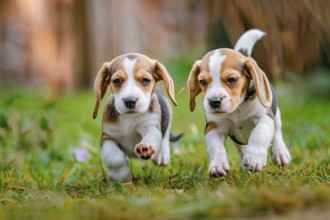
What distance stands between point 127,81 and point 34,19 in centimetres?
1213

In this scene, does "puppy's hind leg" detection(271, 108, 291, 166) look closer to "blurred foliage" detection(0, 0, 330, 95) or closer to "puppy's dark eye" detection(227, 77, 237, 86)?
"puppy's dark eye" detection(227, 77, 237, 86)

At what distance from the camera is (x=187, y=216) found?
2.44 m

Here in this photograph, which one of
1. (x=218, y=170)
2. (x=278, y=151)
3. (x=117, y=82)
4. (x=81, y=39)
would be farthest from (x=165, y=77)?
(x=81, y=39)

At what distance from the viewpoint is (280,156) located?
3836mm

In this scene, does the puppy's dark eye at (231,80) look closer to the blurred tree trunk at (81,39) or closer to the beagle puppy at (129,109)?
the beagle puppy at (129,109)

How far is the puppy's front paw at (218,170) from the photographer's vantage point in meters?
3.39

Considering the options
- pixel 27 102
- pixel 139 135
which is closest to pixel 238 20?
pixel 139 135

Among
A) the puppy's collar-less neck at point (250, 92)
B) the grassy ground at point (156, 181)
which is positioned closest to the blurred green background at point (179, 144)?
the grassy ground at point (156, 181)

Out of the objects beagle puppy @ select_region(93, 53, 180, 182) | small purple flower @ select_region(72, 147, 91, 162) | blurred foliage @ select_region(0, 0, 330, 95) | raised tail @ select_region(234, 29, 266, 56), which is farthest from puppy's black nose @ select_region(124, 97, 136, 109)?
blurred foliage @ select_region(0, 0, 330, 95)

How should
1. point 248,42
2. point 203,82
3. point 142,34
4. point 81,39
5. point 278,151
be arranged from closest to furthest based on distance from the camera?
point 203,82 < point 278,151 < point 248,42 < point 81,39 < point 142,34

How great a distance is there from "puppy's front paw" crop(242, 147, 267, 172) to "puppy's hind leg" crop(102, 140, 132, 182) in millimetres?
703

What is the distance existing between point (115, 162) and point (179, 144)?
1.52 metres

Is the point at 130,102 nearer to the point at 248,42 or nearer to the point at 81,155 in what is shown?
the point at 248,42

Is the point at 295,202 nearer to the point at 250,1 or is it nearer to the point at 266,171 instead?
the point at 266,171
